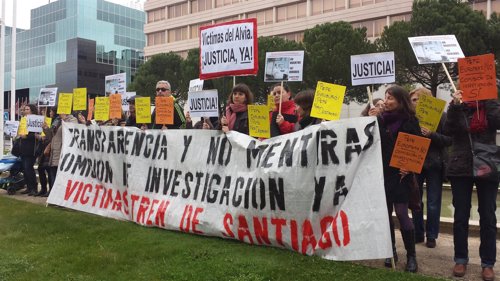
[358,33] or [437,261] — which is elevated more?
[358,33]

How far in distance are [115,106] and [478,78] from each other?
508cm

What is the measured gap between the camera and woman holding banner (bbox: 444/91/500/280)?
412 cm

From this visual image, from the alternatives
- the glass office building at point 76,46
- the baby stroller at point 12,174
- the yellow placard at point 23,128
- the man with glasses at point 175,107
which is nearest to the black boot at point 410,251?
the man with glasses at point 175,107

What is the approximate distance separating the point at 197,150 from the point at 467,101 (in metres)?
2.84

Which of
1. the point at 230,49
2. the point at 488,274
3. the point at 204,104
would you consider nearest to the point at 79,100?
the point at 204,104

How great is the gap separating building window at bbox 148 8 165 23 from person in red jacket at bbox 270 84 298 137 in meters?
60.2

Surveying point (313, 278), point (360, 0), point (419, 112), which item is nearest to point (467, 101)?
point (419, 112)

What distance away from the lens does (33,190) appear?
9.38 metres

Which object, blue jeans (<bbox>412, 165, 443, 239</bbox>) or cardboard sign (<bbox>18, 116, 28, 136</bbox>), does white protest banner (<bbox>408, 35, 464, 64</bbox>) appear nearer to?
blue jeans (<bbox>412, 165, 443, 239</bbox>)

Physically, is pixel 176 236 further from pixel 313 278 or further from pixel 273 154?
pixel 313 278

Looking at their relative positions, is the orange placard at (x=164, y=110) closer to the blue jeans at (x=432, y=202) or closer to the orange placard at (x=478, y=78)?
the blue jeans at (x=432, y=202)

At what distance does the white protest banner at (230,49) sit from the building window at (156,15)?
59701mm

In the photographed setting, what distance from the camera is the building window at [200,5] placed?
189 feet

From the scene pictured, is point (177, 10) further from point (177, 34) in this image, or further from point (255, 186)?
point (255, 186)
